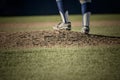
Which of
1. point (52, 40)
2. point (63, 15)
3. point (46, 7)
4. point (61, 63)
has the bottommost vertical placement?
point (46, 7)

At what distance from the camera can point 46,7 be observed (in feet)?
64.0

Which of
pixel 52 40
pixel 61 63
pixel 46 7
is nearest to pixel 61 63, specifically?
pixel 61 63

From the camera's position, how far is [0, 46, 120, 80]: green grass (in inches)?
217

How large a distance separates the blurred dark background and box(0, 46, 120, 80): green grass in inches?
450

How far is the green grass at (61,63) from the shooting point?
18.1 ft

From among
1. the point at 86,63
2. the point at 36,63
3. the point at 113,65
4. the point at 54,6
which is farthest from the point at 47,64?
the point at 54,6

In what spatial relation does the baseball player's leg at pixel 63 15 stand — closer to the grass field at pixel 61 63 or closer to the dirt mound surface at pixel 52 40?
the dirt mound surface at pixel 52 40

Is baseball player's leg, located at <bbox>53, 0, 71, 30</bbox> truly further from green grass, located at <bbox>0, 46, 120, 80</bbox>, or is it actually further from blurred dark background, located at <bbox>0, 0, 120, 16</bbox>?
blurred dark background, located at <bbox>0, 0, 120, 16</bbox>

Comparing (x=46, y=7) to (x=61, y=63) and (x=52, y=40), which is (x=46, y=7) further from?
(x=61, y=63)

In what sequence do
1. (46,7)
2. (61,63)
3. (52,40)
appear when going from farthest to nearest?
(46,7), (52,40), (61,63)

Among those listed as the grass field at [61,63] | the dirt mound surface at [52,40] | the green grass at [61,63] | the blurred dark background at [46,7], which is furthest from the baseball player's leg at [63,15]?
the blurred dark background at [46,7]

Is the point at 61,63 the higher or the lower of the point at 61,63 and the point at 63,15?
the lower

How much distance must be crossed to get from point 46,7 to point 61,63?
1321 cm

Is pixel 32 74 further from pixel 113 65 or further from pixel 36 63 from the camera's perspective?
pixel 113 65
